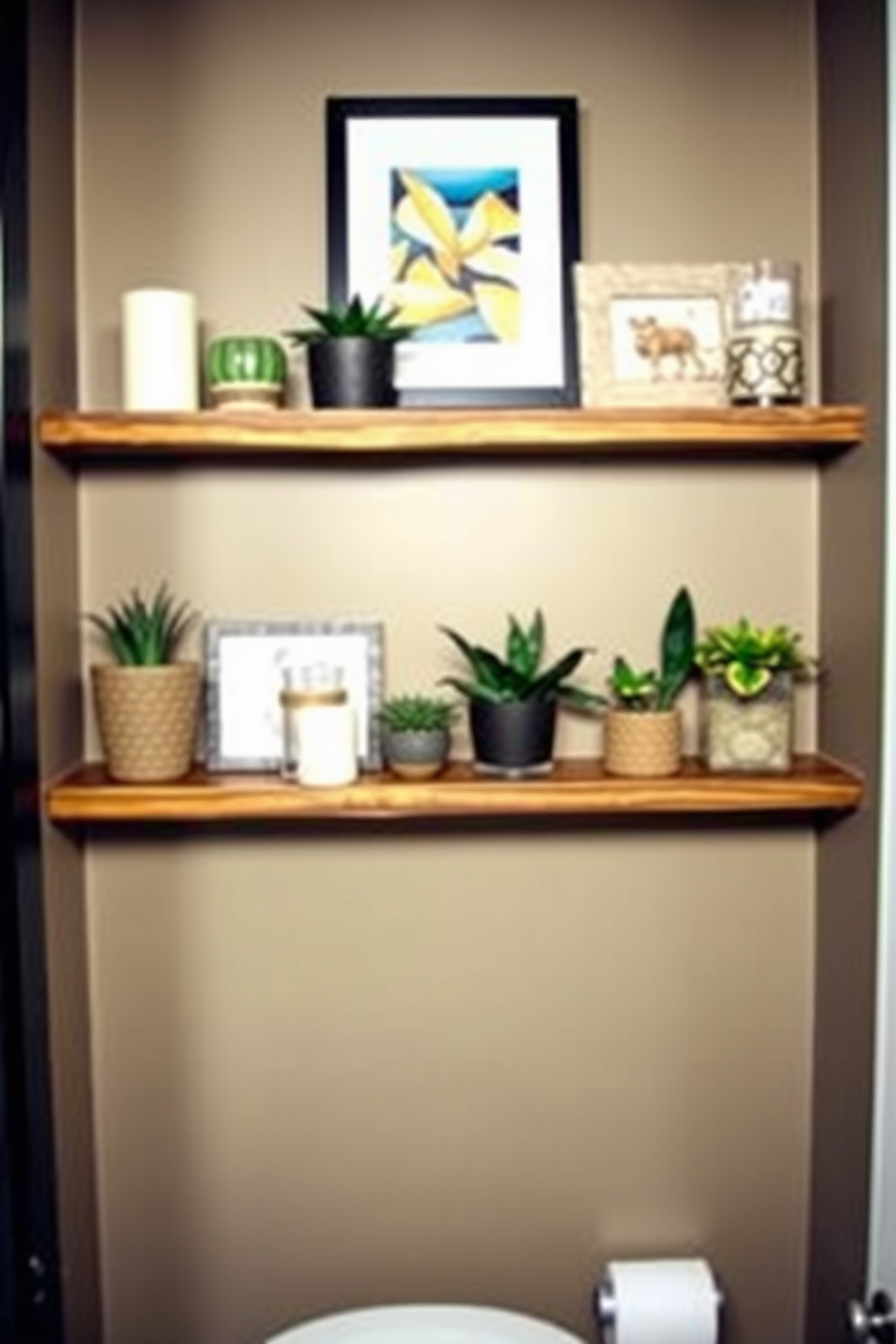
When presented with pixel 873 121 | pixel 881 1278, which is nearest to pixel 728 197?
pixel 873 121

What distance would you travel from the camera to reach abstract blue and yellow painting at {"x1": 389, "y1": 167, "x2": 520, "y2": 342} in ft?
4.82

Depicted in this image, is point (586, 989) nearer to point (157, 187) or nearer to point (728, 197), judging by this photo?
point (728, 197)

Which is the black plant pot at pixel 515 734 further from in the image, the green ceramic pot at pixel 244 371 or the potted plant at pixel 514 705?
the green ceramic pot at pixel 244 371

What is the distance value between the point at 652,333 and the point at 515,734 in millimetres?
512

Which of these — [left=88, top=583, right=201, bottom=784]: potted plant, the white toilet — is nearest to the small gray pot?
[left=88, top=583, right=201, bottom=784]: potted plant

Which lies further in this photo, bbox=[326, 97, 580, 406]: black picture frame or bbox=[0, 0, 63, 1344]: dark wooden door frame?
bbox=[326, 97, 580, 406]: black picture frame

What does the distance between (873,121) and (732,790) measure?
2.42ft

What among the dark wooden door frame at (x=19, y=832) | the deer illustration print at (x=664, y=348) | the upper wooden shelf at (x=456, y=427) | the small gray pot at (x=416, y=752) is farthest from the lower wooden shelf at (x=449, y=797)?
the deer illustration print at (x=664, y=348)

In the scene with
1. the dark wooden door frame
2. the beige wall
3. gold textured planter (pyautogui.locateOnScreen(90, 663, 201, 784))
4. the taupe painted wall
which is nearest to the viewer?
the dark wooden door frame

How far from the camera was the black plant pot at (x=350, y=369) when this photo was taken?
1.35m

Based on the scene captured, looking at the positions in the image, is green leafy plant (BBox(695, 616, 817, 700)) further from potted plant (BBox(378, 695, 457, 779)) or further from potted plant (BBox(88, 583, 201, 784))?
potted plant (BBox(88, 583, 201, 784))

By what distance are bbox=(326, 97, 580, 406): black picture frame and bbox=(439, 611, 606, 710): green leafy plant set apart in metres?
0.29

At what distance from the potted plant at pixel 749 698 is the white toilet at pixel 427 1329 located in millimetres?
706

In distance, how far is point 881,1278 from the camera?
1.21 m
